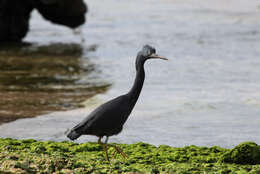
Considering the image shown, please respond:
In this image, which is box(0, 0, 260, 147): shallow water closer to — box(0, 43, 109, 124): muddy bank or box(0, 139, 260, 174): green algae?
box(0, 43, 109, 124): muddy bank

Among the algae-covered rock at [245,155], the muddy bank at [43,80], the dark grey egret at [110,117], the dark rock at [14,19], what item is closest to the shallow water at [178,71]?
the muddy bank at [43,80]

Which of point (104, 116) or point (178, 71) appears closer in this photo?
point (104, 116)

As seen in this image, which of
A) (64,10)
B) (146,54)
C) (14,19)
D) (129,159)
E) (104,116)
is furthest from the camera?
(14,19)

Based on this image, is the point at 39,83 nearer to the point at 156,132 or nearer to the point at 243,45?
the point at 156,132

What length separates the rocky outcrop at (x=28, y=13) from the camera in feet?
66.3

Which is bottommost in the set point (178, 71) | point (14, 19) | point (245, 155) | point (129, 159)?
point (129, 159)

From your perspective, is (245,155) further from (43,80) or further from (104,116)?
(43,80)

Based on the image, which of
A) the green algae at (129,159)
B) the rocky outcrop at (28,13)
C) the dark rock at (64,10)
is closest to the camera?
the green algae at (129,159)

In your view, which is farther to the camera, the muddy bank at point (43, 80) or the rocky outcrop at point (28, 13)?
the rocky outcrop at point (28, 13)

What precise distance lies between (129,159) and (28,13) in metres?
15.9

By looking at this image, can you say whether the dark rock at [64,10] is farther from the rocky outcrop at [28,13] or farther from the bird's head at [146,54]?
the bird's head at [146,54]

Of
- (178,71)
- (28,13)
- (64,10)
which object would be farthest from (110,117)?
(28,13)

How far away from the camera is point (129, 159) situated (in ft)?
21.2

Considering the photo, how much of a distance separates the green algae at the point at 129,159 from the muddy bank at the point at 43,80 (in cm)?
319
